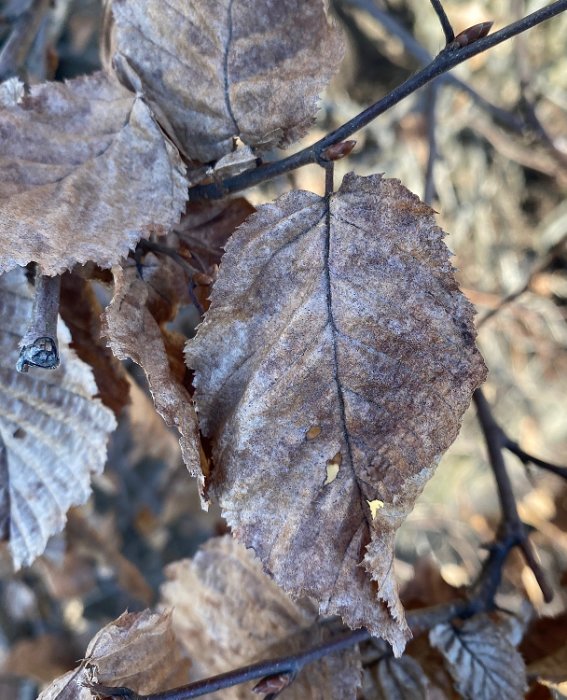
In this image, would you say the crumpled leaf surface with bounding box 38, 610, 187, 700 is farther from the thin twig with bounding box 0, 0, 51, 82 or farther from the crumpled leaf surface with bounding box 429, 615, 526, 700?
the thin twig with bounding box 0, 0, 51, 82

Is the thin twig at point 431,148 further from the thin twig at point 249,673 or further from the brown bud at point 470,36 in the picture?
the thin twig at point 249,673

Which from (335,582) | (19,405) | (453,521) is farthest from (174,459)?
(453,521)

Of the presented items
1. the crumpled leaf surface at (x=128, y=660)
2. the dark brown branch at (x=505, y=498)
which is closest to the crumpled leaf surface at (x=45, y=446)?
the crumpled leaf surface at (x=128, y=660)

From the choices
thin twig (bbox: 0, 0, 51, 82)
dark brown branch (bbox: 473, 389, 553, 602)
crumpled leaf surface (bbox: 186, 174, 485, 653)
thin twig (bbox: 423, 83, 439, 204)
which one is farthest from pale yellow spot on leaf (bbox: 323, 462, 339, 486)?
thin twig (bbox: 0, 0, 51, 82)

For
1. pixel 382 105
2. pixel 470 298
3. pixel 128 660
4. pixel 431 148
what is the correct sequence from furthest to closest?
pixel 470 298, pixel 431 148, pixel 128 660, pixel 382 105

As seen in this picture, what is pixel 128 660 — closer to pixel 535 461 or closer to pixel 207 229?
pixel 207 229

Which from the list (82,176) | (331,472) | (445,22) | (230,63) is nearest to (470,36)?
(445,22)
